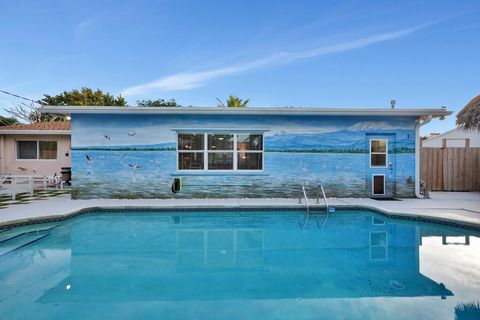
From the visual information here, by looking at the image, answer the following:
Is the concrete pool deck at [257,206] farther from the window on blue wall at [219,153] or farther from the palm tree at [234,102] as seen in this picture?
the palm tree at [234,102]

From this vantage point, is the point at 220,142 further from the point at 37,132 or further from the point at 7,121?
the point at 7,121

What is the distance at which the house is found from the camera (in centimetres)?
905

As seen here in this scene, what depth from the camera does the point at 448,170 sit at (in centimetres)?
1113

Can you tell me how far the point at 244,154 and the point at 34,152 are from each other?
471 inches

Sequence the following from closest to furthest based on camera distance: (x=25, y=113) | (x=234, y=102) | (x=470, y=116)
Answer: (x=470, y=116)
(x=234, y=102)
(x=25, y=113)

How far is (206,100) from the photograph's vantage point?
22844 mm

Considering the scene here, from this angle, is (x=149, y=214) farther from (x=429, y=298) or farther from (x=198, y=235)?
(x=429, y=298)

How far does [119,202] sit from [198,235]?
3885mm

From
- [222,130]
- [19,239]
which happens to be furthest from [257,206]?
[19,239]

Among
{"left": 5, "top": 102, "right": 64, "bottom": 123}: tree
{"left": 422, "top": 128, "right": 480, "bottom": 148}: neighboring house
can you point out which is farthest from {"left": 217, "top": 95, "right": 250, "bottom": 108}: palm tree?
{"left": 5, "top": 102, "right": 64, "bottom": 123}: tree

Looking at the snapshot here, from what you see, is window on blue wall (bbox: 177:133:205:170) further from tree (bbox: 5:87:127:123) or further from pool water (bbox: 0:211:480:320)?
tree (bbox: 5:87:127:123)

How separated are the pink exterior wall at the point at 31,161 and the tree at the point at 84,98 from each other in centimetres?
1415

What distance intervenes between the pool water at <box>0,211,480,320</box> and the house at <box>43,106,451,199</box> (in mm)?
2482

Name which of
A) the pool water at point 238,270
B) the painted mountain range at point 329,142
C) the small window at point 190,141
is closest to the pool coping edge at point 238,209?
the pool water at point 238,270
